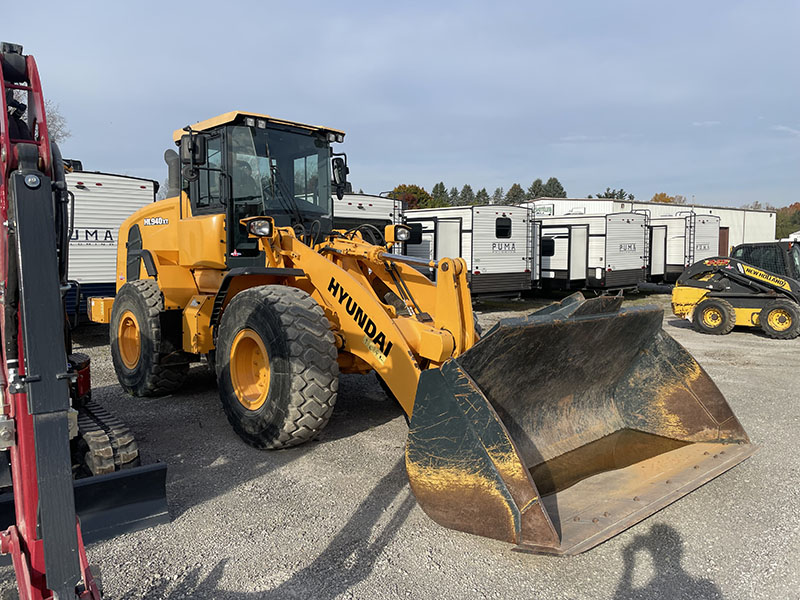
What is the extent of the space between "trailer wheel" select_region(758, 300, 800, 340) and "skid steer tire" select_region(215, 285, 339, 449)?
1001 cm

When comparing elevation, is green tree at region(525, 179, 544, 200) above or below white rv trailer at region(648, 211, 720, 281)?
above

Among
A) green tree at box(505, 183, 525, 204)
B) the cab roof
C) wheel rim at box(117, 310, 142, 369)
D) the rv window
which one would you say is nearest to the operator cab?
the cab roof

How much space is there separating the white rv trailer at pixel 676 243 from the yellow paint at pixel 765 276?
807 centimetres

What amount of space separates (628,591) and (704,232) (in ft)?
65.5

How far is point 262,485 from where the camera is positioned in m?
4.18

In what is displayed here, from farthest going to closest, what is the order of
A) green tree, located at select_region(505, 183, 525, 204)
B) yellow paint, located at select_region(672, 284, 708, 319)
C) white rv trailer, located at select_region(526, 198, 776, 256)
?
green tree, located at select_region(505, 183, 525, 204) → white rv trailer, located at select_region(526, 198, 776, 256) → yellow paint, located at select_region(672, 284, 708, 319)

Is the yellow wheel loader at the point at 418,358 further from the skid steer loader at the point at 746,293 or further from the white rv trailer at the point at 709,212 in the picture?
the white rv trailer at the point at 709,212

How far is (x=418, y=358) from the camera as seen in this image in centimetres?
460

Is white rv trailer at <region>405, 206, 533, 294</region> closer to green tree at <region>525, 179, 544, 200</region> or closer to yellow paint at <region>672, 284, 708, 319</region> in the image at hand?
yellow paint at <region>672, 284, 708, 319</region>

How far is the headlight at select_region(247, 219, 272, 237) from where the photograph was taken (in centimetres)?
521

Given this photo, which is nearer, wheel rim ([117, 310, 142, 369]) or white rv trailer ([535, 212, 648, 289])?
wheel rim ([117, 310, 142, 369])

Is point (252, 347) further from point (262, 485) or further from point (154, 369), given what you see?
point (154, 369)

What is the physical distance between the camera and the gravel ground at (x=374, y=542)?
297cm

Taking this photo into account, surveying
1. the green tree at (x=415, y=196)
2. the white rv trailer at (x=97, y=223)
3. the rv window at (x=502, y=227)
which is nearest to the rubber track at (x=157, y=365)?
the white rv trailer at (x=97, y=223)
